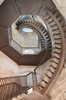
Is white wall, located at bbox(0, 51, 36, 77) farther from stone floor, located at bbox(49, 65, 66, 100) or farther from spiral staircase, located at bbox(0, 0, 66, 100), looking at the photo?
stone floor, located at bbox(49, 65, 66, 100)

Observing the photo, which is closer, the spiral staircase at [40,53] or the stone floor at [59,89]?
the stone floor at [59,89]

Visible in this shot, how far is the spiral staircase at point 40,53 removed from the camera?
17.7ft

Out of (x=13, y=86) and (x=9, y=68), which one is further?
(x=9, y=68)

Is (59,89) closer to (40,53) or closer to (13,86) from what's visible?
(13,86)

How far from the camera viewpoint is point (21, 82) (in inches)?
344

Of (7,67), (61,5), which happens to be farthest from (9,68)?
(61,5)

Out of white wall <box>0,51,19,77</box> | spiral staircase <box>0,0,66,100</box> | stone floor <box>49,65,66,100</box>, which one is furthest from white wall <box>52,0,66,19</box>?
white wall <box>0,51,19,77</box>

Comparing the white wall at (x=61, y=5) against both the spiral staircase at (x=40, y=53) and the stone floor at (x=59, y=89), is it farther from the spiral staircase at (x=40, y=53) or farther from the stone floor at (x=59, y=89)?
the stone floor at (x=59, y=89)

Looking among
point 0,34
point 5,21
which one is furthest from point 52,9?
point 0,34

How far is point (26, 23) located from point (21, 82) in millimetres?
3548

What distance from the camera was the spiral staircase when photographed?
5.40 m

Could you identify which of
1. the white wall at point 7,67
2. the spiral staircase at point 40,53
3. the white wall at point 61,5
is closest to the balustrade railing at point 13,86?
the spiral staircase at point 40,53

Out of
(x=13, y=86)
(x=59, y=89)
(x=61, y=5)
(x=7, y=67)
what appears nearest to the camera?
(x=59, y=89)

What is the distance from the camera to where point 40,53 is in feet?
32.1
